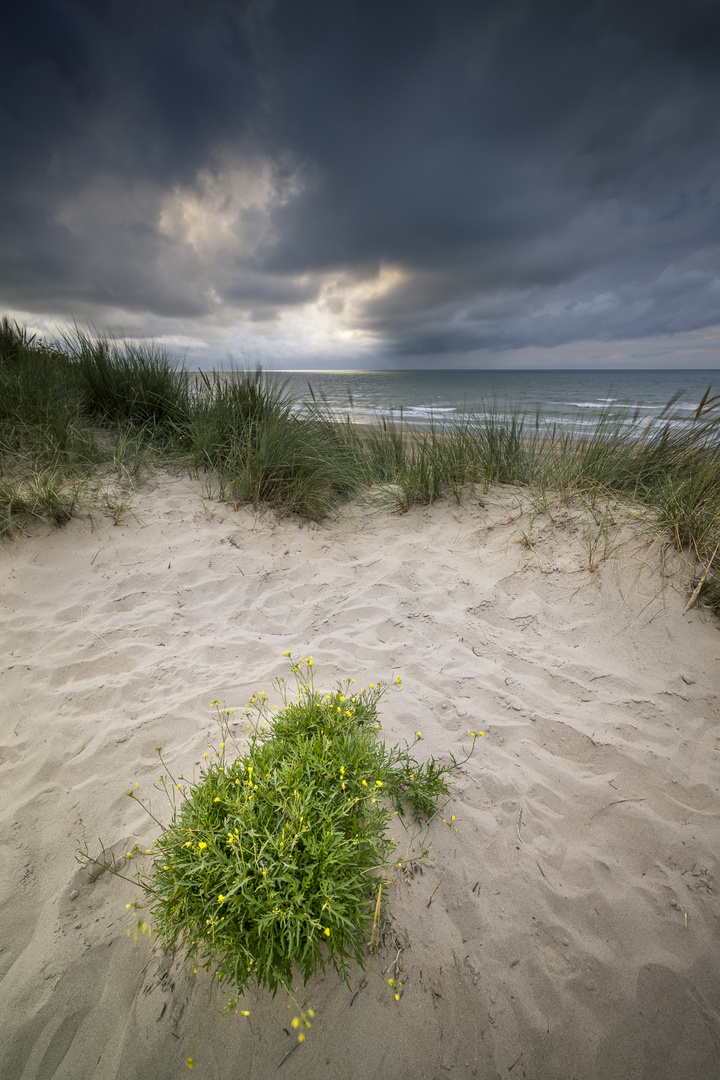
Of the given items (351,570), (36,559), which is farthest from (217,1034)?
(36,559)

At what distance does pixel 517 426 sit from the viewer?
5.28 metres

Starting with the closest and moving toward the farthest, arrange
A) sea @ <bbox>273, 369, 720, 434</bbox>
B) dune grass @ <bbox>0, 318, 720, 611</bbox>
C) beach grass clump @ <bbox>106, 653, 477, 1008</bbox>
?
beach grass clump @ <bbox>106, 653, 477, 1008</bbox> < dune grass @ <bbox>0, 318, 720, 611</bbox> < sea @ <bbox>273, 369, 720, 434</bbox>

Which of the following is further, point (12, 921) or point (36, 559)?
point (36, 559)

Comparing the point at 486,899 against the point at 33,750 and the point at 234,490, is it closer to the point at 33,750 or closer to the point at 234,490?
the point at 33,750

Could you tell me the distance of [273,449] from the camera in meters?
4.51

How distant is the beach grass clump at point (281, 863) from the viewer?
135 centimetres

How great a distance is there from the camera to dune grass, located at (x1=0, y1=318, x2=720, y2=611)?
12.7 ft

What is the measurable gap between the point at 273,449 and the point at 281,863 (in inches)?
149

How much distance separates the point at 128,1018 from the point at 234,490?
152 inches

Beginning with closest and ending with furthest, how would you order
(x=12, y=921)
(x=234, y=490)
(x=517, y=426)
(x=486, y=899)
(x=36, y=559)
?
(x=12, y=921) → (x=486, y=899) → (x=36, y=559) → (x=234, y=490) → (x=517, y=426)

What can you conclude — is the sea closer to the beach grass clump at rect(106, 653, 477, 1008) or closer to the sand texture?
the sand texture

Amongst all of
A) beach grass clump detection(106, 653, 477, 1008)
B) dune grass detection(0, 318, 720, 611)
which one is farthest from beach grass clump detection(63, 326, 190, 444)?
beach grass clump detection(106, 653, 477, 1008)

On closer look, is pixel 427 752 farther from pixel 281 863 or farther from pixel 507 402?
pixel 507 402

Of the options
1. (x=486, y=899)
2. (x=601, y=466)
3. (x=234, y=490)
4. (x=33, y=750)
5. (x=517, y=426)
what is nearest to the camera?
(x=486, y=899)
